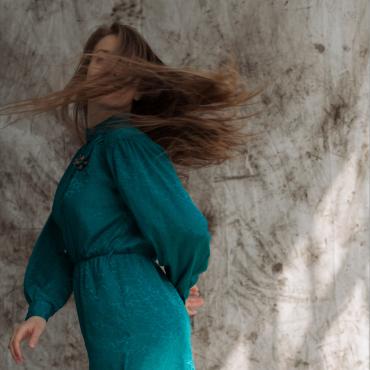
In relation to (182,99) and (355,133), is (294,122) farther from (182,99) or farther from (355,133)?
(182,99)

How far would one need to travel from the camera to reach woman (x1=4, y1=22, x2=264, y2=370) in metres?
2.24

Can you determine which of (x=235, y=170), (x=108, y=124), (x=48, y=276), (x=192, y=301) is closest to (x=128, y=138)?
(x=108, y=124)

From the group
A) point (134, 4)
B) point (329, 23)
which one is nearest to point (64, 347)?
point (134, 4)

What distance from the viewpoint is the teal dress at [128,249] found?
7.27 ft

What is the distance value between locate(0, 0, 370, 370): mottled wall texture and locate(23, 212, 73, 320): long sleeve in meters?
0.64

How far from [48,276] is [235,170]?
3.03 feet

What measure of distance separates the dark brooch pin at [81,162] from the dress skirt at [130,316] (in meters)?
0.25

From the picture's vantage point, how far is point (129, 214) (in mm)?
2346

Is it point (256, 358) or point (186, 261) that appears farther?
point (256, 358)

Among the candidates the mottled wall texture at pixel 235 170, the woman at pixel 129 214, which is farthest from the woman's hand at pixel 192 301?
the mottled wall texture at pixel 235 170

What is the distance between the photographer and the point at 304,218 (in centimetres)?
320

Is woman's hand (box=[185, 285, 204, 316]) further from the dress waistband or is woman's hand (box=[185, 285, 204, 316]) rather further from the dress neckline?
the dress neckline

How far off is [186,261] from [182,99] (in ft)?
1.49

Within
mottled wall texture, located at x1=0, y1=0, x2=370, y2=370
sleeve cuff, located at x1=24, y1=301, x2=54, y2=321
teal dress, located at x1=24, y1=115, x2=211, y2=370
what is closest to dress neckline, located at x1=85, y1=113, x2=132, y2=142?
teal dress, located at x1=24, y1=115, x2=211, y2=370
